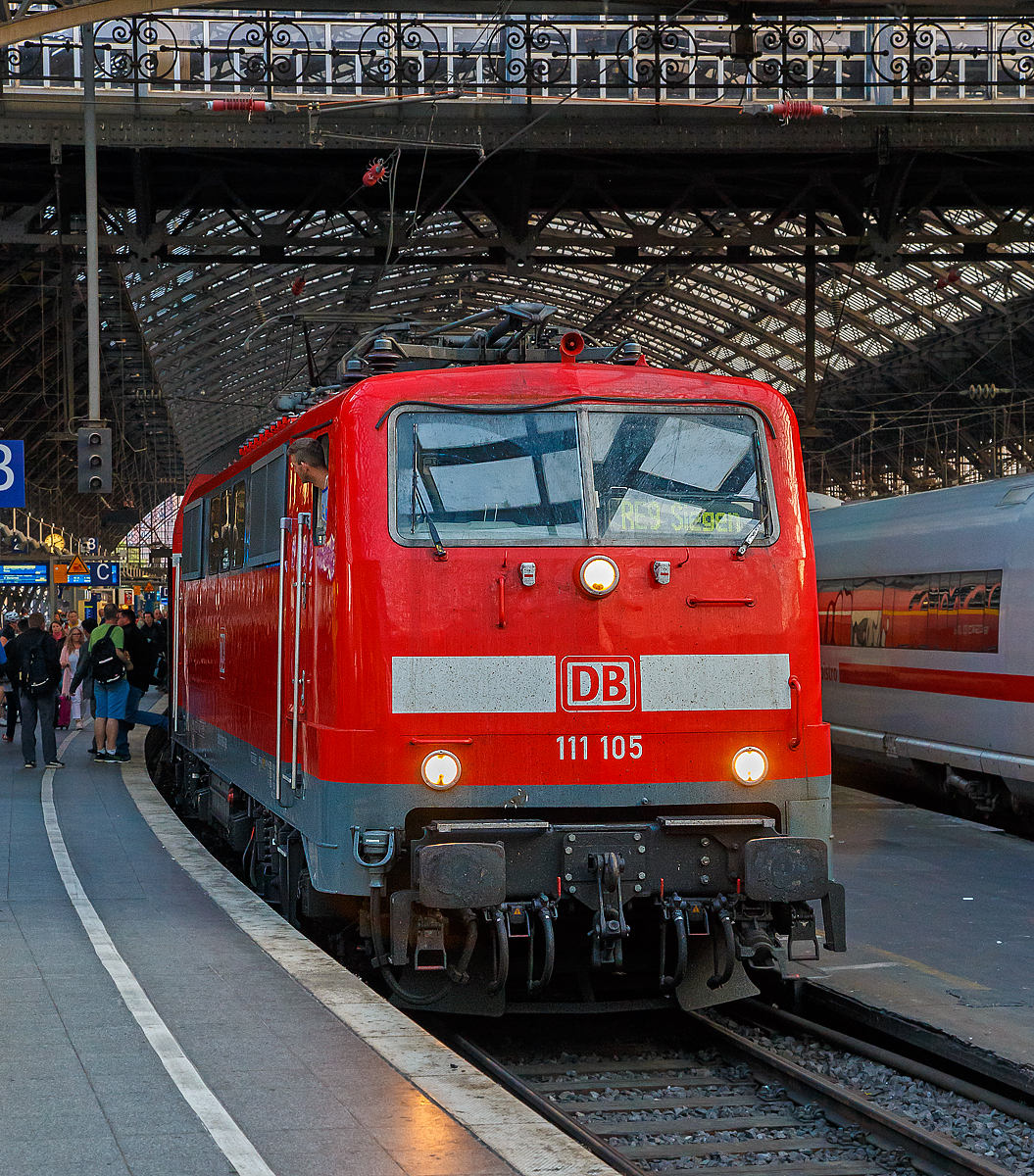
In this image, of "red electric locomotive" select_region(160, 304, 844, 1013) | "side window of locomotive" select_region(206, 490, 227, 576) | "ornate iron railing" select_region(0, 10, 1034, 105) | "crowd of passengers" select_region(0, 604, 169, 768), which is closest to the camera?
"red electric locomotive" select_region(160, 304, 844, 1013)

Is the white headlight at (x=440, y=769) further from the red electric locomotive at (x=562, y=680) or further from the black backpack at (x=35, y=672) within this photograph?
the black backpack at (x=35, y=672)

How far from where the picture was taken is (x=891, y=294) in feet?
140

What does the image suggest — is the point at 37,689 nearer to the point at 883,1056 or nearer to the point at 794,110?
the point at 794,110

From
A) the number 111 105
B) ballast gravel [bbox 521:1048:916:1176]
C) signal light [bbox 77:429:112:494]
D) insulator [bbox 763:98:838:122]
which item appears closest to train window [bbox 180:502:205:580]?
signal light [bbox 77:429:112:494]

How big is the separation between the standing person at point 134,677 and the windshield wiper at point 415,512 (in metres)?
11.3

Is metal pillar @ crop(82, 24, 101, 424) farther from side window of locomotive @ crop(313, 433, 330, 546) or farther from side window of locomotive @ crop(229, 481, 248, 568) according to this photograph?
side window of locomotive @ crop(313, 433, 330, 546)

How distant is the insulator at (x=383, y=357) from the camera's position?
27.4ft

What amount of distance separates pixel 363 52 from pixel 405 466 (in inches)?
533

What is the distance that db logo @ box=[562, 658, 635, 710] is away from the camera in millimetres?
7305

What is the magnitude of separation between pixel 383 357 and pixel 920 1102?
14.9 feet

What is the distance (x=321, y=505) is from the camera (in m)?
7.80

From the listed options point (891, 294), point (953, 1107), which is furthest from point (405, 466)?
point (891, 294)

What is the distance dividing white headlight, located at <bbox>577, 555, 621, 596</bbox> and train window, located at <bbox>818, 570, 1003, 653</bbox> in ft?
27.0

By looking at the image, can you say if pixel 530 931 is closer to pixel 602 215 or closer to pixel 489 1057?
pixel 489 1057
